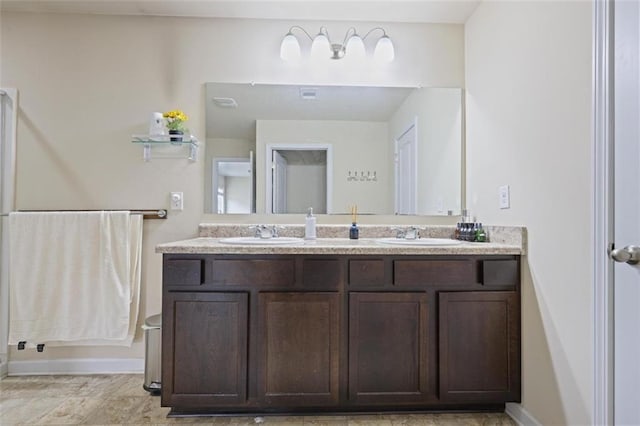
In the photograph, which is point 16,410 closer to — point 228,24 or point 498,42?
point 228,24

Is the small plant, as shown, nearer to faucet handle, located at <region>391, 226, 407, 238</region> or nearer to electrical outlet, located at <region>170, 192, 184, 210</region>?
electrical outlet, located at <region>170, 192, 184, 210</region>

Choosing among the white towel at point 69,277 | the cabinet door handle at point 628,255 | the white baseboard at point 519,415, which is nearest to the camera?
the cabinet door handle at point 628,255

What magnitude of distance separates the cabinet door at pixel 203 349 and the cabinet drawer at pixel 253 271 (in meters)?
0.08

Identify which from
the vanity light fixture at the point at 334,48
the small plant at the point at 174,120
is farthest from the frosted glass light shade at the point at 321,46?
the small plant at the point at 174,120

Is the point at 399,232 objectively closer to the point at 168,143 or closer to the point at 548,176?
the point at 548,176

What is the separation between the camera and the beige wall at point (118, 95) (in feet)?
7.54

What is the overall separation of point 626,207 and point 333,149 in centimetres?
154

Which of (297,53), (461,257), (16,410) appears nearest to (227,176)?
(297,53)

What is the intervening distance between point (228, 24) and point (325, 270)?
1.70m

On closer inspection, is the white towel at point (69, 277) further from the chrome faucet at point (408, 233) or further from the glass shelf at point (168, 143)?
the chrome faucet at point (408, 233)

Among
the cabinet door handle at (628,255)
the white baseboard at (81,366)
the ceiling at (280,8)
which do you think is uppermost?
the ceiling at (280,8)

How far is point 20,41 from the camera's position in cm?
232

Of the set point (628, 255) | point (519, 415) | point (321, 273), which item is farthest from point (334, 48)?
point (519, 415)

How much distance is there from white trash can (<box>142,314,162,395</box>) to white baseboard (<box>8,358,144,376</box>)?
1.06ft
